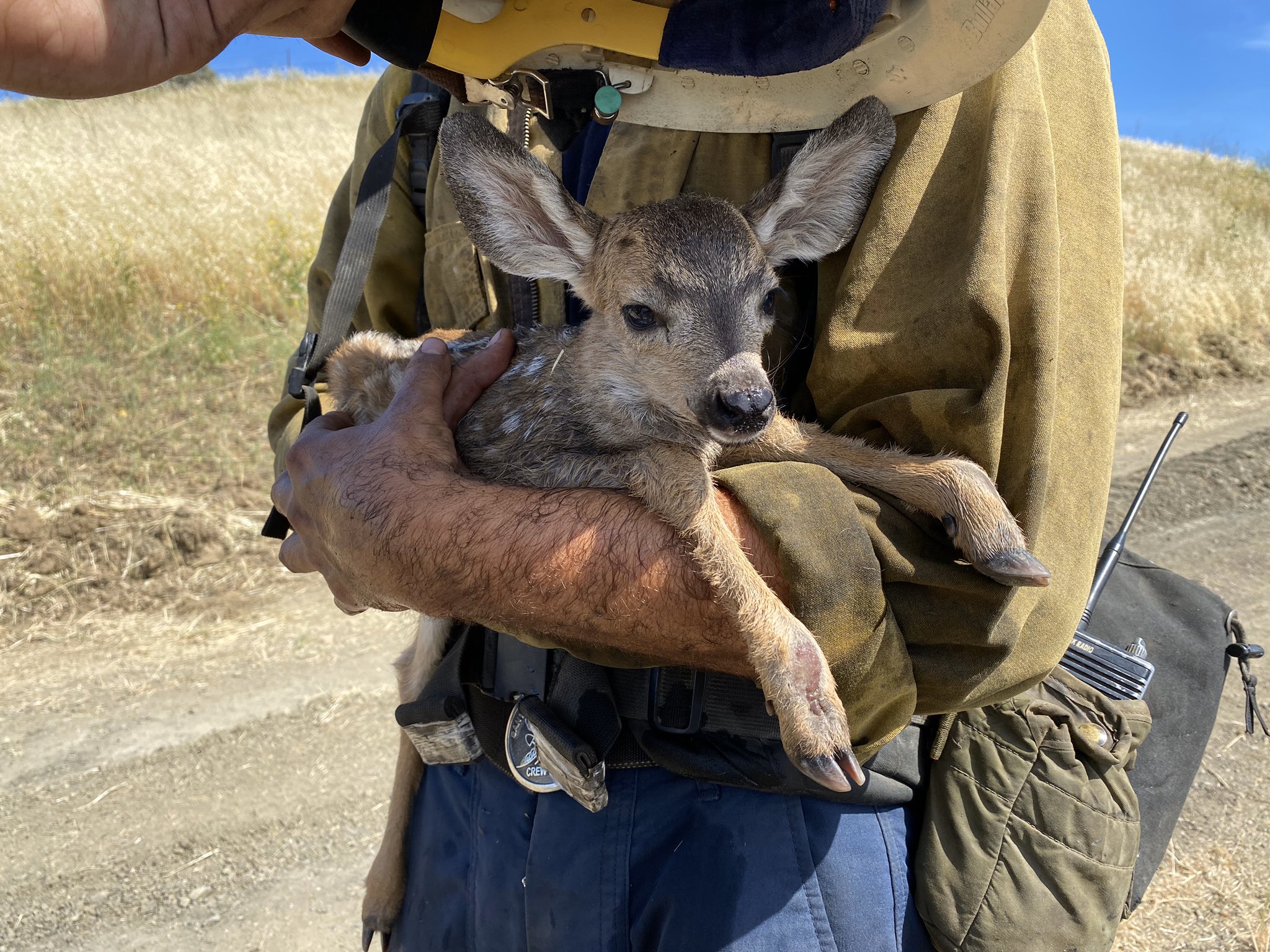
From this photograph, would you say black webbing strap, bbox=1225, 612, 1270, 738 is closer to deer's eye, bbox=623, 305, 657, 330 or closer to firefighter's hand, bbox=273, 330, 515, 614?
deer's eye, bbox=623, 305, 657, 330

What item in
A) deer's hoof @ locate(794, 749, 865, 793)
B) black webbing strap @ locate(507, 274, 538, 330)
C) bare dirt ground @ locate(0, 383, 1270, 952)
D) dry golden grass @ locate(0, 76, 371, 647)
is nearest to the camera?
deer's hoof @ locate(794, 749, 865, 793)

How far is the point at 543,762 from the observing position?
87.7 inches

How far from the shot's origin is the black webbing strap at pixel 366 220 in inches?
111

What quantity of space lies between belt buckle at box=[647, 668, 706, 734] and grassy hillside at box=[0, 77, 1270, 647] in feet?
15.5

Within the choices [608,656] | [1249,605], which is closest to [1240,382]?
[1249,605]

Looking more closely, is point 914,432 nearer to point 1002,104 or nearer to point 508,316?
point 1002,104

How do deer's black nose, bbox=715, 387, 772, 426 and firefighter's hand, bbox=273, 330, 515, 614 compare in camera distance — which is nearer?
firefighter's hand, bbox=273, 330, 515, 614

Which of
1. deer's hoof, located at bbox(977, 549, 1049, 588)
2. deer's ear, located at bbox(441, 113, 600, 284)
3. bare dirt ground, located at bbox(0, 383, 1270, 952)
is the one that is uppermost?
deer's ear, located at bbox(441, 113, 600, 284)

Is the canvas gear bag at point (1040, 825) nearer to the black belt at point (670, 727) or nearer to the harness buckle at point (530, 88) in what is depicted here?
the black belt at point (670, 727)

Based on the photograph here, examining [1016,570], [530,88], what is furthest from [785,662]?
[530,88]

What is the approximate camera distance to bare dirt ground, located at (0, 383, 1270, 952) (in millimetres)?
3898

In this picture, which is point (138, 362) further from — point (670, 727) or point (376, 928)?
point (670, 727)

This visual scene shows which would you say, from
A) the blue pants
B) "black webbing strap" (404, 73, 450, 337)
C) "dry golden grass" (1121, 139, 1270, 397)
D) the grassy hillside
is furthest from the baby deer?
"dry golden grass" (1121, 139, 1270, 397)

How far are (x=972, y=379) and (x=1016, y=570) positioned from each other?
387mm
